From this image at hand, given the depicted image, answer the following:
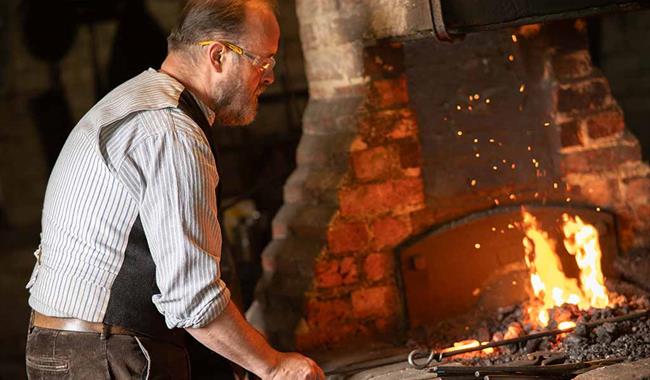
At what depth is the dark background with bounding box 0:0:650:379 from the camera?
8164 millimetres

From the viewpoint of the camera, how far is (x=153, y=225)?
256 centimetres

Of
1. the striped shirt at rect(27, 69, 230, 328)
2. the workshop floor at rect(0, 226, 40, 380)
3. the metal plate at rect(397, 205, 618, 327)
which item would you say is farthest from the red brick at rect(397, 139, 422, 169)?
the workshop floor at rect(0, 226, 40, 380)

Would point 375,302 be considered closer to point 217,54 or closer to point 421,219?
point 421,219

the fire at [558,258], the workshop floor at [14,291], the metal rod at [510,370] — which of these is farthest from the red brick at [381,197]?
the workshop floor at [14,291]

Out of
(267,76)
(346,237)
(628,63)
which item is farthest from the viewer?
(628,63)

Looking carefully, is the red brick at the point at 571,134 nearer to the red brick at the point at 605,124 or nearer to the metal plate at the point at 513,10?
the red brick at the point at 605,124

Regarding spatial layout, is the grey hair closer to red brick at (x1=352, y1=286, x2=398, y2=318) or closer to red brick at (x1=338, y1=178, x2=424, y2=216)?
red brick at (x1=338, y1=178, x2=424, y2=216)

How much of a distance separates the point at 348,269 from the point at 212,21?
5.58 feet

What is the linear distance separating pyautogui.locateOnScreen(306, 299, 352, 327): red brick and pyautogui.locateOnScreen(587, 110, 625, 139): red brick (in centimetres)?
134

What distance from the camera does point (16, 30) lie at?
8.55 m

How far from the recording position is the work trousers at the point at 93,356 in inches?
109

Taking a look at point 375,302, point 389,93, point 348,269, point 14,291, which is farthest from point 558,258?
point 14,291

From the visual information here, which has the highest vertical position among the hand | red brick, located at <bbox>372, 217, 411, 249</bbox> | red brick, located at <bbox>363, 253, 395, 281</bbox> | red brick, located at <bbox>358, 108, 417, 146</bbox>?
red brick, located at <bbox>358, 108, 417, 146</bbox>

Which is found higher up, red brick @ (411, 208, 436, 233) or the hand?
red brick @ (411, 208, 436, 233)
